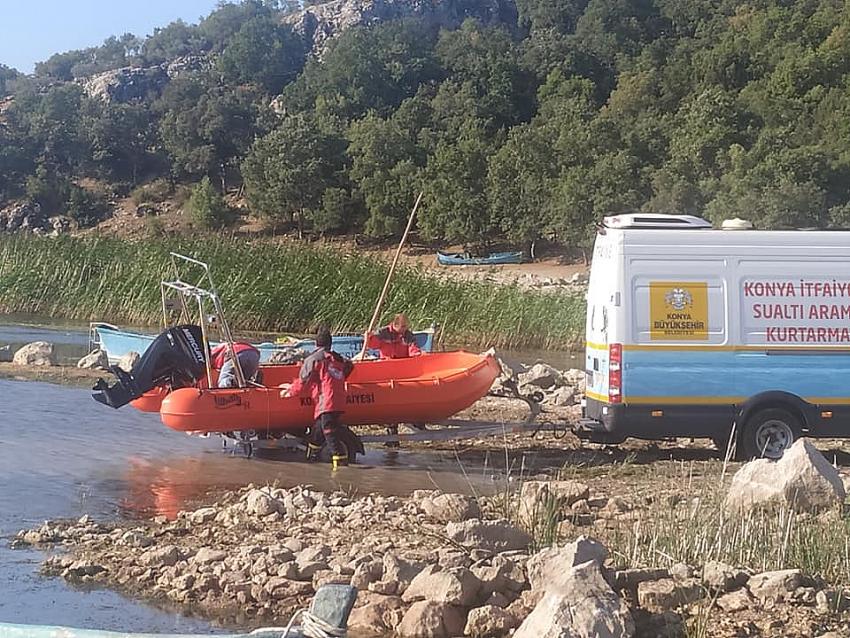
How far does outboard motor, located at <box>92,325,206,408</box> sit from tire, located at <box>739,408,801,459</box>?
611 centimetres

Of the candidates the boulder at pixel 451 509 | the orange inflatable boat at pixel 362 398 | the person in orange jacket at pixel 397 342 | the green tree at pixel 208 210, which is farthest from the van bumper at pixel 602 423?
the green tree at pixel 208 210

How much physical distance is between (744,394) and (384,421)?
4.07 m

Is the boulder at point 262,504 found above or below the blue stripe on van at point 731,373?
below

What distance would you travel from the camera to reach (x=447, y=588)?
22.7 feet

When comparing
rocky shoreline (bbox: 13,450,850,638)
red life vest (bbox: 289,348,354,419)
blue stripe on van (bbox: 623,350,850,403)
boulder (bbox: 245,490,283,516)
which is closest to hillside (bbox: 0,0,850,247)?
blue stripe on van (bbox: 623,350,850,403)

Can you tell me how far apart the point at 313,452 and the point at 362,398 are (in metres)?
0.88

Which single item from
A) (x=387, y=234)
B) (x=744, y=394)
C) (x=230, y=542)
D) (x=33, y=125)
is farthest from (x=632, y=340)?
(x=33, y=125)

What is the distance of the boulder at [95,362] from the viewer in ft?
68.9

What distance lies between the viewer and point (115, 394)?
13.4 m

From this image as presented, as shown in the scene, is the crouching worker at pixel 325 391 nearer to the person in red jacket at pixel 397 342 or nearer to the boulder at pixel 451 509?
the person in red jacket at pixel 397 342

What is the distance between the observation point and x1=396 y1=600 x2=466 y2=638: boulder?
6797mm

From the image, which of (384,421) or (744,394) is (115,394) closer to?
(384,421)

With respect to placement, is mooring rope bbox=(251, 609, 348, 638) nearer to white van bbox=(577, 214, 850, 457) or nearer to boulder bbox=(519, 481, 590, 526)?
boulder bbox=(519, 481, 590, 526)

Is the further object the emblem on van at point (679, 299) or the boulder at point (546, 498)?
the emblem on van at point (679, 299)
